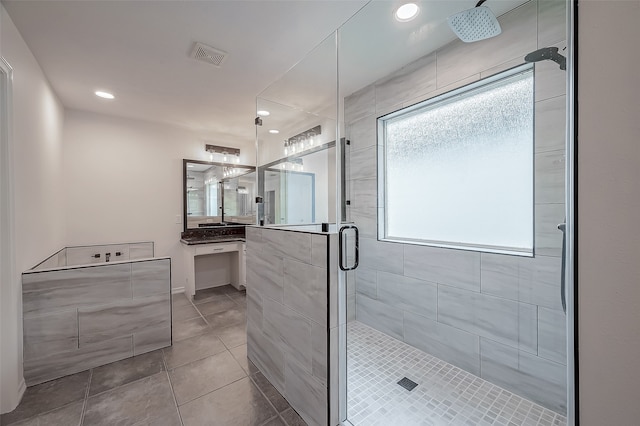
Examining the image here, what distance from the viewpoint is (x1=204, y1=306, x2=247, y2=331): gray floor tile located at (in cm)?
287

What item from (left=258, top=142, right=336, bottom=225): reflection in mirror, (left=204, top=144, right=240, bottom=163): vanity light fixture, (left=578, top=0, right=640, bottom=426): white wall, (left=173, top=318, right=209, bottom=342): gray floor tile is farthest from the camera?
(left=204, top=144, right=240, bottom=163): vanity light fixture

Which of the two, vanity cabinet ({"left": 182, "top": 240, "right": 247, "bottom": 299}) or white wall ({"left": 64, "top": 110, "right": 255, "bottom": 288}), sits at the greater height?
white wall ({"left": 64, "top": 110, "right": 255, "bottom": 288})

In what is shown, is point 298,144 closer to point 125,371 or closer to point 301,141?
point 301,141

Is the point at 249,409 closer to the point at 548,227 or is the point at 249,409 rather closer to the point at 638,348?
the point at 638,348

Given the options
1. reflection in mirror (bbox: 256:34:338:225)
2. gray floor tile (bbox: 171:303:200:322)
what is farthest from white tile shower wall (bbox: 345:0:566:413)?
gray floor tile (bbox: 171:303:200:322)

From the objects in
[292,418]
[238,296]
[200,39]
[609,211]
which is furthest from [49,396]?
[609,211]

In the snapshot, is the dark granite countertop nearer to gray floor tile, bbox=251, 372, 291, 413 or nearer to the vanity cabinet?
the vanity cabinet

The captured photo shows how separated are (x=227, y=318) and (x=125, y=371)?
1107 mm

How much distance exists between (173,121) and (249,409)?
377 centimetres

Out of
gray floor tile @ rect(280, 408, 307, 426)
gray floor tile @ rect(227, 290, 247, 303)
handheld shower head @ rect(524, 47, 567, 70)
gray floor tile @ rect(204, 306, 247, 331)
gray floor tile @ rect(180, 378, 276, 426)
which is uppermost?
Answer: handheld shower head @ rect(524, 47, 567, 70)

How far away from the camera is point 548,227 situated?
1575 millimetres

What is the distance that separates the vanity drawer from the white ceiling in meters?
2.04

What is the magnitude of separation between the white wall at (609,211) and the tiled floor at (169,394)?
1.52m

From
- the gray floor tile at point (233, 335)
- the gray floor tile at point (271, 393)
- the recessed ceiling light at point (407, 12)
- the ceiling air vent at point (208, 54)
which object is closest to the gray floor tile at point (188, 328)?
the gray floor tile at point (233, 335)
